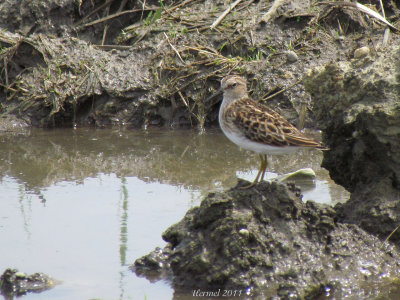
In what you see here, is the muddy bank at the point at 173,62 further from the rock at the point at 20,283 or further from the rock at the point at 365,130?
the rock at the point at 20,283

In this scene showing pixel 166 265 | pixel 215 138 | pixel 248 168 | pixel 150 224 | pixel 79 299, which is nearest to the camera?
pixel 79 299

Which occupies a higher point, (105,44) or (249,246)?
(105,44)

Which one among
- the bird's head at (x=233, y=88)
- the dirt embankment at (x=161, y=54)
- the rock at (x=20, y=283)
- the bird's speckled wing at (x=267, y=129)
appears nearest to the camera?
the rock at (x=20, y=283)

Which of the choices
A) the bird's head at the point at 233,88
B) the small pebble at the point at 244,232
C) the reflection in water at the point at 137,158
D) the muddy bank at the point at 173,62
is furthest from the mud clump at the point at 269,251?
the muddy bank at the point at 173,62

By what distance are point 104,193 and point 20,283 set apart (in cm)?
223

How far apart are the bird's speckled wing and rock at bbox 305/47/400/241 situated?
0.32 m

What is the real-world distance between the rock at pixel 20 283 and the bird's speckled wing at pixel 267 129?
1900 millimetres

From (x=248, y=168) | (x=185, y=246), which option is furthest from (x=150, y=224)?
(x=248, y=168)

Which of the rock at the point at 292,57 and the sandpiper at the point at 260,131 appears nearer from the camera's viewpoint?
the sandpiper at the point at 260,131

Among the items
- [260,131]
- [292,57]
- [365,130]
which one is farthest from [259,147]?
[292,57]

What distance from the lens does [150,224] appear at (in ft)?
19.8

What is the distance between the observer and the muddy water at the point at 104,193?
5.18m

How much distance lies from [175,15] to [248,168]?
150 inches

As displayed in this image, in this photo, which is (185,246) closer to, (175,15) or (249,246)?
(249,246)
